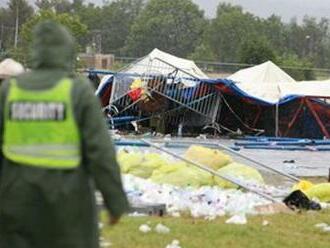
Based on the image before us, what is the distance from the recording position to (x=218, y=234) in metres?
7.43

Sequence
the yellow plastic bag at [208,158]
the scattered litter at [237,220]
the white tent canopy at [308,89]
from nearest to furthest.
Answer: the scattered litter at [237,220] < the yellow plastic bag at [208,158] < the white tent canopy at [308,89]

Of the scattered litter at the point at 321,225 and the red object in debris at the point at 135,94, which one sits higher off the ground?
the scattered litter at the point at 321,225

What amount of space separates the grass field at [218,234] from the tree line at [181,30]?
7675cm

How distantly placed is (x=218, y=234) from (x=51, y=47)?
386 centimetres

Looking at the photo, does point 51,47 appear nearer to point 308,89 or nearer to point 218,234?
point 218,234

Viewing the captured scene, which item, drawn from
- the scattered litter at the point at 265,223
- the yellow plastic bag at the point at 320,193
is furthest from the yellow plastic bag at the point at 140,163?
the scattered litter at the point at 265,223

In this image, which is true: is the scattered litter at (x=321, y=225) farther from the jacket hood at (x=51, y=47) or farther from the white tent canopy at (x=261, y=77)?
the white tent canopy at (x=261, y=77)

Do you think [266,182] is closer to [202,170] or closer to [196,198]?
[202,170]

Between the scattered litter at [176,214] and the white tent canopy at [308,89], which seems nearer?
the scattered litter at [176,214]

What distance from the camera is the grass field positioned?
7055mm

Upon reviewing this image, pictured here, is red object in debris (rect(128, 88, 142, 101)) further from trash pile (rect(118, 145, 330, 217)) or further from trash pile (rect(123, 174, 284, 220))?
trash pile (rect(123, 174, 284, 220))

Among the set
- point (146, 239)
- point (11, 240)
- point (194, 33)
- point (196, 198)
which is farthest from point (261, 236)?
point (194, 33)

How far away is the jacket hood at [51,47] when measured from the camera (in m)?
3.94

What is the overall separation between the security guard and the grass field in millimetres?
2779
